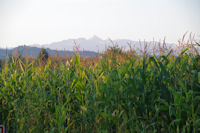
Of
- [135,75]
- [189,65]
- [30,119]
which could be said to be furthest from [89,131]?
[189,65]

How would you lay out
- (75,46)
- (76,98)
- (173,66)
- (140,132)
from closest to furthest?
(140,132), (173,66), (76,98), (75,46)

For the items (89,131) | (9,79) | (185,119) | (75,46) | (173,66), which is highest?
(75,46)

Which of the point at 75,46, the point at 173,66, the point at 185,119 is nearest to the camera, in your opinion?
the point at 185,119

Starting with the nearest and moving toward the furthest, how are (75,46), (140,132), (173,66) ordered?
(140,132)
(173,66)
(75,46)

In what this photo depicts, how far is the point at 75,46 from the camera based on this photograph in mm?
3492

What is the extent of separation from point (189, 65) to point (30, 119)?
251cm

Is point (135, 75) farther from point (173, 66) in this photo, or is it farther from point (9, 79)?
point (9, 79)

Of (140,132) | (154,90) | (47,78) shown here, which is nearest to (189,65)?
(154,90)

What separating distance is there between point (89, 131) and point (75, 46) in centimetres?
147

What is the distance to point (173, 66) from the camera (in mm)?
2990

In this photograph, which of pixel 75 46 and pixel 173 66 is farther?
pixel 75 46

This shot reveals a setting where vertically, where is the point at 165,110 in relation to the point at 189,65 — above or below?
below

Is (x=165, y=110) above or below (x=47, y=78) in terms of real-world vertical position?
below

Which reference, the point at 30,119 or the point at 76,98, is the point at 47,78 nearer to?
the point at 76,98
